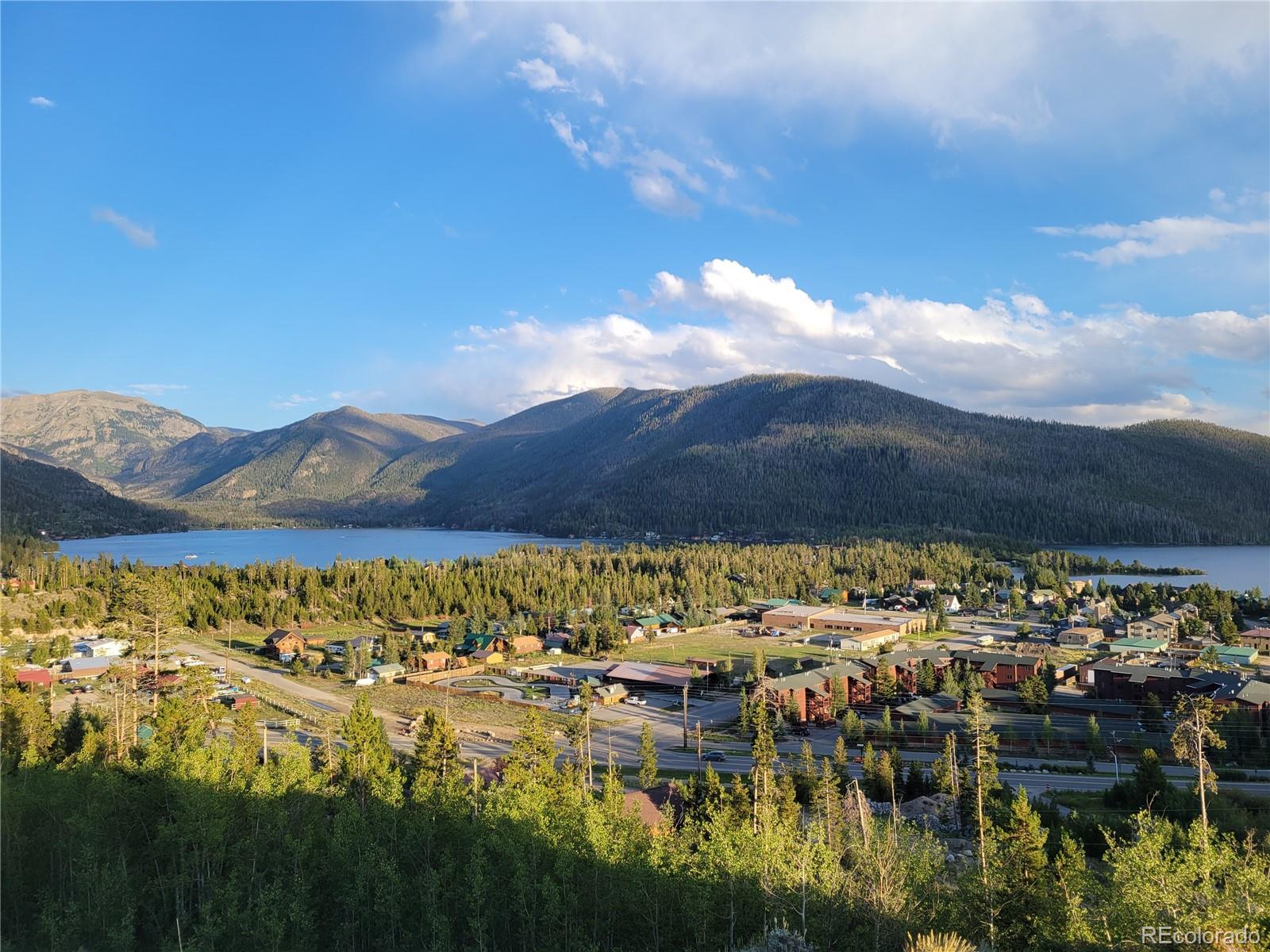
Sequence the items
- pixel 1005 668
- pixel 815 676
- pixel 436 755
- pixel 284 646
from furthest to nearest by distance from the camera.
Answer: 1. pixel 284 646
2. pixel 1005 668
3. pixel 815 676
4. pixel 436 755

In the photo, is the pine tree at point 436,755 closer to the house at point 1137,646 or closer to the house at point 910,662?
the house at point 910,662

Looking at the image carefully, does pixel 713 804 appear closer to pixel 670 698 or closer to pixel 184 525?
pixel 670 698

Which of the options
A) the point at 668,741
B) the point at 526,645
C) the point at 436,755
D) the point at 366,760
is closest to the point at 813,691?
the point at 668,741

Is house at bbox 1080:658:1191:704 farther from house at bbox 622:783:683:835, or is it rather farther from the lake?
the lake

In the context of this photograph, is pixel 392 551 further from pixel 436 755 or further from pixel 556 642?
pixel 436 755

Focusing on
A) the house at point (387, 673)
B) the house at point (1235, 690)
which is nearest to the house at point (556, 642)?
the house at point (387, 673)
